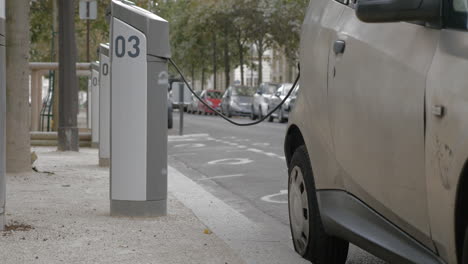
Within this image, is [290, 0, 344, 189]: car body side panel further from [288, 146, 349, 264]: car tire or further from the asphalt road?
the asphalt road

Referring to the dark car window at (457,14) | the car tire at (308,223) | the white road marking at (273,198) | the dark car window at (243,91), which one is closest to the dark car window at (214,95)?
the dark car window at (243,91)

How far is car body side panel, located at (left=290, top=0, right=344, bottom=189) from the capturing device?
5.48 metres

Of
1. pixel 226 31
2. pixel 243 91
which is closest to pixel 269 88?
pixel 243 91

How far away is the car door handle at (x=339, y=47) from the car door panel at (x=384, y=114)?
0.06 feet

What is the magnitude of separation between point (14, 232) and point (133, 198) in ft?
3.77

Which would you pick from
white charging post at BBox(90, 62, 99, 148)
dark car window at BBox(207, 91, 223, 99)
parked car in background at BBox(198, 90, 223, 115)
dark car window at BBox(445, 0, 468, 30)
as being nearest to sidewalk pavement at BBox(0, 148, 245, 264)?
dark car window at BBox(445, 0, 468, 30)

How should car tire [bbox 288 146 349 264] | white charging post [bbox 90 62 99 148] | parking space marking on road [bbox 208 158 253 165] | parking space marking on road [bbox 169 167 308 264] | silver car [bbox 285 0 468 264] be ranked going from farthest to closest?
white charging post [bbox 90 62 99 148] < parking space marking on road [bbox 208 158 253 165] < parking space marking on road [bbox 169 167 308 264] < car tire [bbox 288 146 349 264] < silver car [bbox 285 0 468 264]

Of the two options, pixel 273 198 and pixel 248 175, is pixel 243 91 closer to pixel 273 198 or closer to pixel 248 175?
pixel 248 175

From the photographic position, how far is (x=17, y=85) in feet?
38.0

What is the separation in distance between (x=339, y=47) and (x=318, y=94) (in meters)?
0.43

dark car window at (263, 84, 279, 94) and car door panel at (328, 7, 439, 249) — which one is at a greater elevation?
car door panel at (328, 7, 439, 249)

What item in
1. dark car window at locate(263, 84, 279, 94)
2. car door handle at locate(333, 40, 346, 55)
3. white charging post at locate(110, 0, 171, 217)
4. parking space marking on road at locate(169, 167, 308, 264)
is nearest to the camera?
car door handle at locate(333, 40, 346, 55)

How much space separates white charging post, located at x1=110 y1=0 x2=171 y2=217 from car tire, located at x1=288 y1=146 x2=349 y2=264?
1.73m

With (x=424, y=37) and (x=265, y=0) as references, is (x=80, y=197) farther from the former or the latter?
(x=265, y=0)
